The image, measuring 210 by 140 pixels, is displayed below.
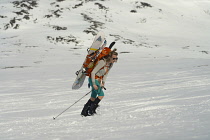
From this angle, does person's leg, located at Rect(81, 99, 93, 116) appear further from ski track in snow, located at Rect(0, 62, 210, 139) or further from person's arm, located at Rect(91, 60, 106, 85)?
person's arm, located at Rect(91, 60, 106, 85)

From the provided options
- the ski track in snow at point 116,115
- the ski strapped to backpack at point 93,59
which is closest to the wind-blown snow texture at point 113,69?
the ski track in snow at point 116,115

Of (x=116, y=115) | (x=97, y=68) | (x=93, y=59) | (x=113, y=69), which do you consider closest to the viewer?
(x=97, y=68)

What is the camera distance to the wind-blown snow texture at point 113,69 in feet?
17.2

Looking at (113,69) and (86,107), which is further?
(113,69)

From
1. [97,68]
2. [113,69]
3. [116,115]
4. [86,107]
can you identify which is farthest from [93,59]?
[113,69]

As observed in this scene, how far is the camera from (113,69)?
16.9 metres

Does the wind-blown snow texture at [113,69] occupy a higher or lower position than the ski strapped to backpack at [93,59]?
lower

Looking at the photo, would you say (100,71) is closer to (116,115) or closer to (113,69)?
(116,115)

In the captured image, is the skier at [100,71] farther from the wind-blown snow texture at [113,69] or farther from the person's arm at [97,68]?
the wind-blown snow texture at [113,69]

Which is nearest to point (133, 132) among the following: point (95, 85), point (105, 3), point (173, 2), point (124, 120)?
point (124, 120)

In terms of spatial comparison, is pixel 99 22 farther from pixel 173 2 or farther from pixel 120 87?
pixel 120 87

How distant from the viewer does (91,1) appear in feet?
183

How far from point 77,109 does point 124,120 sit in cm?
173

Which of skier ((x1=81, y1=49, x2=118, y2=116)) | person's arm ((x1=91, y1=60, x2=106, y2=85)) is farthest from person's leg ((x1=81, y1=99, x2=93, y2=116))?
person's arm ((x1=91, y1=60, x2=106, y2=85))
